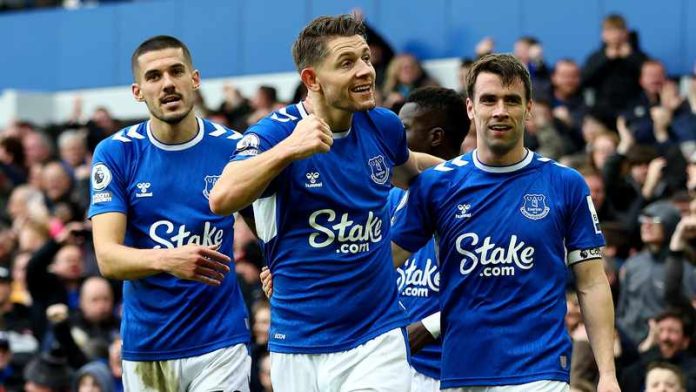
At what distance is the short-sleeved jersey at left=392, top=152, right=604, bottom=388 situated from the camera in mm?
7402

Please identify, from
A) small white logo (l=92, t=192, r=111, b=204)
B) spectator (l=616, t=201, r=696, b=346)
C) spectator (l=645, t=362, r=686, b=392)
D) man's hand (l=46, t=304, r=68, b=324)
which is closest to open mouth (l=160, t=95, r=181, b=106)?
small white logo (l=92, t=192, r=111, b=204)

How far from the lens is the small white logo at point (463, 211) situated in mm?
7531

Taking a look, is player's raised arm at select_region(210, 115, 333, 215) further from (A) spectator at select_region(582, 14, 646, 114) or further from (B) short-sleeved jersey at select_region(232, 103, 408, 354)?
(A) spectator at select_region(582, 14, 646, 114)

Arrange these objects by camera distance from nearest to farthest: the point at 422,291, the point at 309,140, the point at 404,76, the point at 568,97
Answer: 1. the point at 309,140
2. the point at 422,291
3. the point at 568,97
4. the point at 404,76

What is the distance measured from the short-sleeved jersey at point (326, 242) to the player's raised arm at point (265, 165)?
30cm

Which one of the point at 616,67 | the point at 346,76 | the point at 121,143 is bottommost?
the point at 121,143

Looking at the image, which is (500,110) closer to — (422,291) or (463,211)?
(463,211)

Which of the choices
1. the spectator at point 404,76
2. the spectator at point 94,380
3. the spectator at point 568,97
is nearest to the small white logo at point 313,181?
the spectator at point 94,380

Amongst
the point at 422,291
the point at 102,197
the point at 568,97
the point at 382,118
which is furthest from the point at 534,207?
the point at 568,97

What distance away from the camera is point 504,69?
7465 millimetres

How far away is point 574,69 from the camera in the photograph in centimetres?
1570

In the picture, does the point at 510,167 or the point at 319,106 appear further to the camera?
the point at 510,167

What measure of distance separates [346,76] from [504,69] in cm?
A: 77

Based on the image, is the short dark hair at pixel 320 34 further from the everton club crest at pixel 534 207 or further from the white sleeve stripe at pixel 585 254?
the white sleeve stripe at pixel 585 254
